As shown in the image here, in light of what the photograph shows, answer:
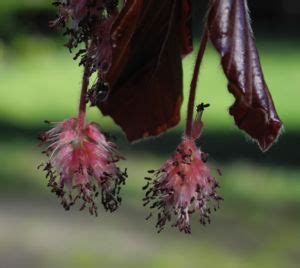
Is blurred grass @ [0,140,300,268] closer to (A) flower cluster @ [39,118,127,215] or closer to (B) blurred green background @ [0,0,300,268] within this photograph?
(B) blurred green background @ [0,0,300,268]

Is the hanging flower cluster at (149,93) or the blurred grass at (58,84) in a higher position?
the blurred grass at (58,84)

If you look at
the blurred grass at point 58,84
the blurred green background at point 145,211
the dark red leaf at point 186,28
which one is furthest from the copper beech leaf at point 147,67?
the blurred grass at point 58,84

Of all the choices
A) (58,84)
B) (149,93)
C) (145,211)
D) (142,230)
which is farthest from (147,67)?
(58,84)

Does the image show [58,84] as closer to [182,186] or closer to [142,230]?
[142,230]

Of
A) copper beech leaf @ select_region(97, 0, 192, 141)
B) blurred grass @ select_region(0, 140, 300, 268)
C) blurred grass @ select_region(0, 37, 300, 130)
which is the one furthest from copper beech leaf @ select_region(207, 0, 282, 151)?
blurred grass @ select_region(0, 37, 300, 130)

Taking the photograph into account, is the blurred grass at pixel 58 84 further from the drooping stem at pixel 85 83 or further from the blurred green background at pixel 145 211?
the drooping stem at pixel 85 83

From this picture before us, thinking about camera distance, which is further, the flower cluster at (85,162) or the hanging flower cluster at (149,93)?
the flower cluster at (85,162)

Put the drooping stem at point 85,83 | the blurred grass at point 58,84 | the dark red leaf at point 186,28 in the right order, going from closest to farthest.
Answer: the drooping stem at point 85,83 → the dark red leaf at point 186,28 → the blurred grass at point 58,84

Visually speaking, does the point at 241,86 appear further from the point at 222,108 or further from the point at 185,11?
the point at 222,108
